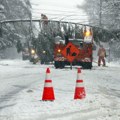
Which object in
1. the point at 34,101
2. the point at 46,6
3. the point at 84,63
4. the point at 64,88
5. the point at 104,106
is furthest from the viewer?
the point at 46,6

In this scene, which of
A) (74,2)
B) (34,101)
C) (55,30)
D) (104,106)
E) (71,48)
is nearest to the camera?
(104,106)

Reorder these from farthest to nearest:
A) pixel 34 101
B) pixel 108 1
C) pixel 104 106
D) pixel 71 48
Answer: pixel 108 1
pixel 71 48
pixel 34 101
pixel 104 106

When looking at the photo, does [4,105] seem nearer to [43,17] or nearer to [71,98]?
[71,98]

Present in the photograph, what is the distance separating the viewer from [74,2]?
409 ft

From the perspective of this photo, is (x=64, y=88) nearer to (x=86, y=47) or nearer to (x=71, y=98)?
(x=71, y=98)

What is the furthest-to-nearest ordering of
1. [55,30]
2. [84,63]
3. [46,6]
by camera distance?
[46,6]
[55,30]
[84,63]

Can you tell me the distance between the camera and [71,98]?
11.2m

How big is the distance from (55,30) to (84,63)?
30.4 feet

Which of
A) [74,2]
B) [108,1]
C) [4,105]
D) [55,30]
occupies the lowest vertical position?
[4,105]

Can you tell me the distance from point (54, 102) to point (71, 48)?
13.8m

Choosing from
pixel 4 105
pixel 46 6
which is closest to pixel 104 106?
pixel 4 105

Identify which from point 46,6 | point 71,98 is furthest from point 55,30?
point 46,6

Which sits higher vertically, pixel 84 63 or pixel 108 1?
Result: pixel 108 1

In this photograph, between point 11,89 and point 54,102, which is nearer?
point 54,102
